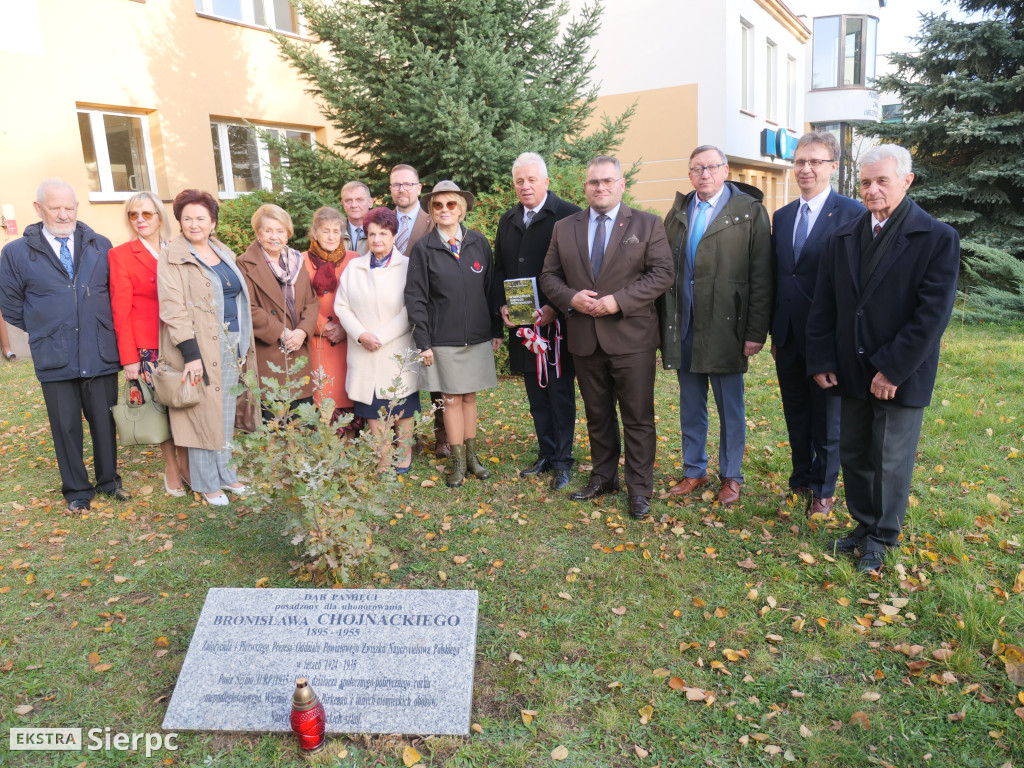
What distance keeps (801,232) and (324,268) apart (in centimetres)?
349

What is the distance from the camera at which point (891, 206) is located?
375 centimetres

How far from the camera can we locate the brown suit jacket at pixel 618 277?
4664 mm

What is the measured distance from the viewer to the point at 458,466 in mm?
5625

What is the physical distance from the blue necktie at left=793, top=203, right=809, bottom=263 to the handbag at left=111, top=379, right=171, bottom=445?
14.9 ft

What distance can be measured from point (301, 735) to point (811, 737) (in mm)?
2043

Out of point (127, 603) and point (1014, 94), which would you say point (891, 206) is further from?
point (1014, 94)

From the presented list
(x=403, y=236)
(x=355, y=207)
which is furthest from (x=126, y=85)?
(x=403, y=236)

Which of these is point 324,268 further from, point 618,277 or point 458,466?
point 618,277

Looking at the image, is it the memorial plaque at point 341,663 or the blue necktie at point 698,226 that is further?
the blue necktie at point 698,226

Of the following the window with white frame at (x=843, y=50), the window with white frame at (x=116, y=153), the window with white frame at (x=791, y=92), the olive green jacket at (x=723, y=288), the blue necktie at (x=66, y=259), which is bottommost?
the olive green jacket at (x=723, y=288)

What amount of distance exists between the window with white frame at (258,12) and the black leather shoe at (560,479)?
1060 cm

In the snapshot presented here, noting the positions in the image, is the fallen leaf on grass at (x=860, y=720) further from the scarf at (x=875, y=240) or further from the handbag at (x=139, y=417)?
the handbag at (x=139, y=417)

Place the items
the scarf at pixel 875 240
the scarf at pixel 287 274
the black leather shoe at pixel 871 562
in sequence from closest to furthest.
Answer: the scarf at pixel 875 240, the black leather shoe at pixel 871 562, the scarf at pixel 287 274

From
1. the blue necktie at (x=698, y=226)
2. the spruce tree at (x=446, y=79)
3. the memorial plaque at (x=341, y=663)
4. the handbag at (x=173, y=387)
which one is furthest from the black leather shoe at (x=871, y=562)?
the spruce tree at (x=446, y=79)
